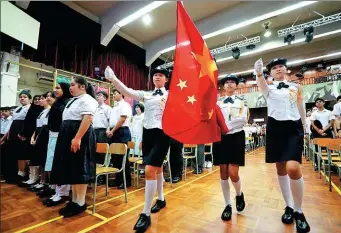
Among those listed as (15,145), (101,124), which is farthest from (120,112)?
(15,145)

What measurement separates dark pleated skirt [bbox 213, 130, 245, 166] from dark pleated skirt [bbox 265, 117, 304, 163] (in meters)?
0.24

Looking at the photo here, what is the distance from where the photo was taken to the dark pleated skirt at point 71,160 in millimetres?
1973

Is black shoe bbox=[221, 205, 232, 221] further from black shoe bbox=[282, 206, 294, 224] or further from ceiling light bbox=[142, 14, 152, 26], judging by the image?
ceiling light bbox=[142, 14, 152, 26]

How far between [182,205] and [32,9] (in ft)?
17.3

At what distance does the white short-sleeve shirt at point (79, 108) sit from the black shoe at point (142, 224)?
113cm

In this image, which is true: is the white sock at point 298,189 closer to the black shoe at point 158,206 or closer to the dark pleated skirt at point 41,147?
the black shoe at point 158,206

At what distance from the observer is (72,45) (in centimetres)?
593

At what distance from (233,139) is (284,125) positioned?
460 mm

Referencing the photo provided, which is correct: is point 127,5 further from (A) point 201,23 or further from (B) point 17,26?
(B) point 17,26

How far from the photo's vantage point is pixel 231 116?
6.60 ft

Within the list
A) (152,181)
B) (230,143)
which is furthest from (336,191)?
(152,181)

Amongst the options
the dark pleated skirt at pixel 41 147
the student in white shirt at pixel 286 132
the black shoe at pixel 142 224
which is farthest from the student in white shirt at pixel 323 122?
the dark pleated skirt at pixel 41 147

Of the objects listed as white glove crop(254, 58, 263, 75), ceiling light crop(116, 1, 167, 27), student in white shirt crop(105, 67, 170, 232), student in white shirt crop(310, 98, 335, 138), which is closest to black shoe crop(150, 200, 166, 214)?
student in white shirt crop(105, 67, 170, 232)

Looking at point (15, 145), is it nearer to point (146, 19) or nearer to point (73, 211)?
point (73, 211)
